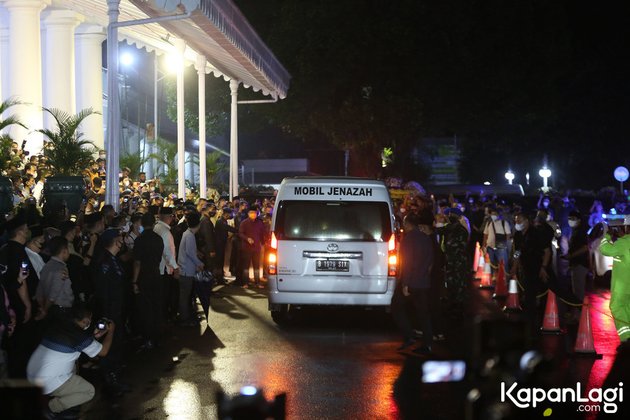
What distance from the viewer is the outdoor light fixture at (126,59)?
42250mm

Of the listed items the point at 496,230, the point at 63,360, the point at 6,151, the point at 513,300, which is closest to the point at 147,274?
the point at 63,360

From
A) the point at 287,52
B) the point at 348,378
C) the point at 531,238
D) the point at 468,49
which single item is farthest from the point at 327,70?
the point at 348,378

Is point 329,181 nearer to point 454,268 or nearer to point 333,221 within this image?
point 333,221

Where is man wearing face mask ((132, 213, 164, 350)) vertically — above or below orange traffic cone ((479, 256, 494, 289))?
above

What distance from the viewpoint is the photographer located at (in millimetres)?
7770

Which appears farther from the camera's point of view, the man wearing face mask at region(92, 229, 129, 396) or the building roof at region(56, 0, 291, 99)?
the building roof at region(56, 0, 291, 99)

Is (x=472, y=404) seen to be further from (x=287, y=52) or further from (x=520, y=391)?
(x=287, y=52)

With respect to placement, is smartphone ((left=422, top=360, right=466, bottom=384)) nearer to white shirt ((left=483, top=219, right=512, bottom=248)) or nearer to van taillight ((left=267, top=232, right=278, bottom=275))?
van taillight ((left=267, top=232, right=278, bottom=275))

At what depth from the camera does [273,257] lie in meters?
13.6

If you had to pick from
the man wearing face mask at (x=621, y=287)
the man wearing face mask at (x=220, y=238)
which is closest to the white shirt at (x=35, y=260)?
the man wearing face mask at (x=621, y=287)

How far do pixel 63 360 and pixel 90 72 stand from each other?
20293 millimetres

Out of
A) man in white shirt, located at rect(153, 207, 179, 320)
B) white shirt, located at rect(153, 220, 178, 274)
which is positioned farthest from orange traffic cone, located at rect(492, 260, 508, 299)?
white shirt, located at rect(153, 220, 178, 274)

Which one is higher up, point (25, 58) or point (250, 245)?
point (25, 58)

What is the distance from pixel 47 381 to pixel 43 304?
1.93 meters
